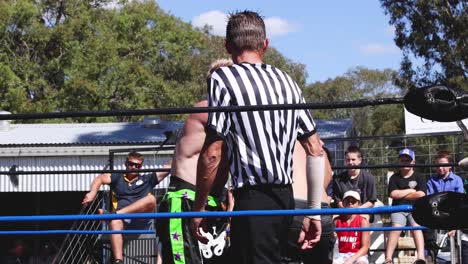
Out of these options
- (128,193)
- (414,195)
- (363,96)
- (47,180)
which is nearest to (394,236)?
(414,195)

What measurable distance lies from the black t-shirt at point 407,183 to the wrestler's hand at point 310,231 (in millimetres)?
4945

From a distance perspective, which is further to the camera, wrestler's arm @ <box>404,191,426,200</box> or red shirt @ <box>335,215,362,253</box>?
wrestler's arm @ <box>404,191,426,200</box>

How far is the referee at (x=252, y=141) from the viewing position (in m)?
3.89

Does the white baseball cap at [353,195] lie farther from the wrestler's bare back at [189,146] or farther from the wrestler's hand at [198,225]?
the wrestler's hand at [198,225]

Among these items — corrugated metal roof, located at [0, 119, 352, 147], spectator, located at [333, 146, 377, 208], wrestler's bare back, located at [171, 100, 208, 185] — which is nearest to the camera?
wrestler's bare back, located at [171, 100, 208, 185]

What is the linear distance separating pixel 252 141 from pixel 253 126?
0.07m

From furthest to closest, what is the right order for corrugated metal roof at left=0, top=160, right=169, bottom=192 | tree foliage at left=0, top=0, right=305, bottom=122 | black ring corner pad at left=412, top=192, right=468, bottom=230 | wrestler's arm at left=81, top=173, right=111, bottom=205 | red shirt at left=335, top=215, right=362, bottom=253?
tree foliage at left=0, top=0, right=305, bottom=122 → corrugated metal roof at left=0, top=160, right=169, bottom=192 → wrestler's arm at left=81, top=173, right=111, bottom=205 → red shirt at left=335, top=215, right=362, bottom=253 → black ring corner pad at left=412, top=192, right=468, bottom=230

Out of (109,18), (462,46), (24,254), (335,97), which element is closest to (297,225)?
(24,254)

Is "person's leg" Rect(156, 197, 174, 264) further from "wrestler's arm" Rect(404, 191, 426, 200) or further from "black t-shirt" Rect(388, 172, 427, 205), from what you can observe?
"black t-shirt" Rect(388, 172, 427, 205)

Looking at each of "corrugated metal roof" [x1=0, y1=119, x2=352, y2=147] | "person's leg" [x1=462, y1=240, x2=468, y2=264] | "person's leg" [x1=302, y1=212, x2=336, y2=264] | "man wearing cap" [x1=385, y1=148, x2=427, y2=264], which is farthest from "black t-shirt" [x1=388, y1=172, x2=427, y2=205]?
"corrugated metal roof" [x1=0, y1=119, x2=352, y2=147]

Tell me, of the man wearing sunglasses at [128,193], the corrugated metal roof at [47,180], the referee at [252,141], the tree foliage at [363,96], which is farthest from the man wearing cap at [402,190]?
the tree foliage at [363,96]

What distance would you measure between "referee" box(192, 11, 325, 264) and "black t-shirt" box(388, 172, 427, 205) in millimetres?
5254

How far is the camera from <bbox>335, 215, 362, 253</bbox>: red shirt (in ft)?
28.8

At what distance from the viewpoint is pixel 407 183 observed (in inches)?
364
